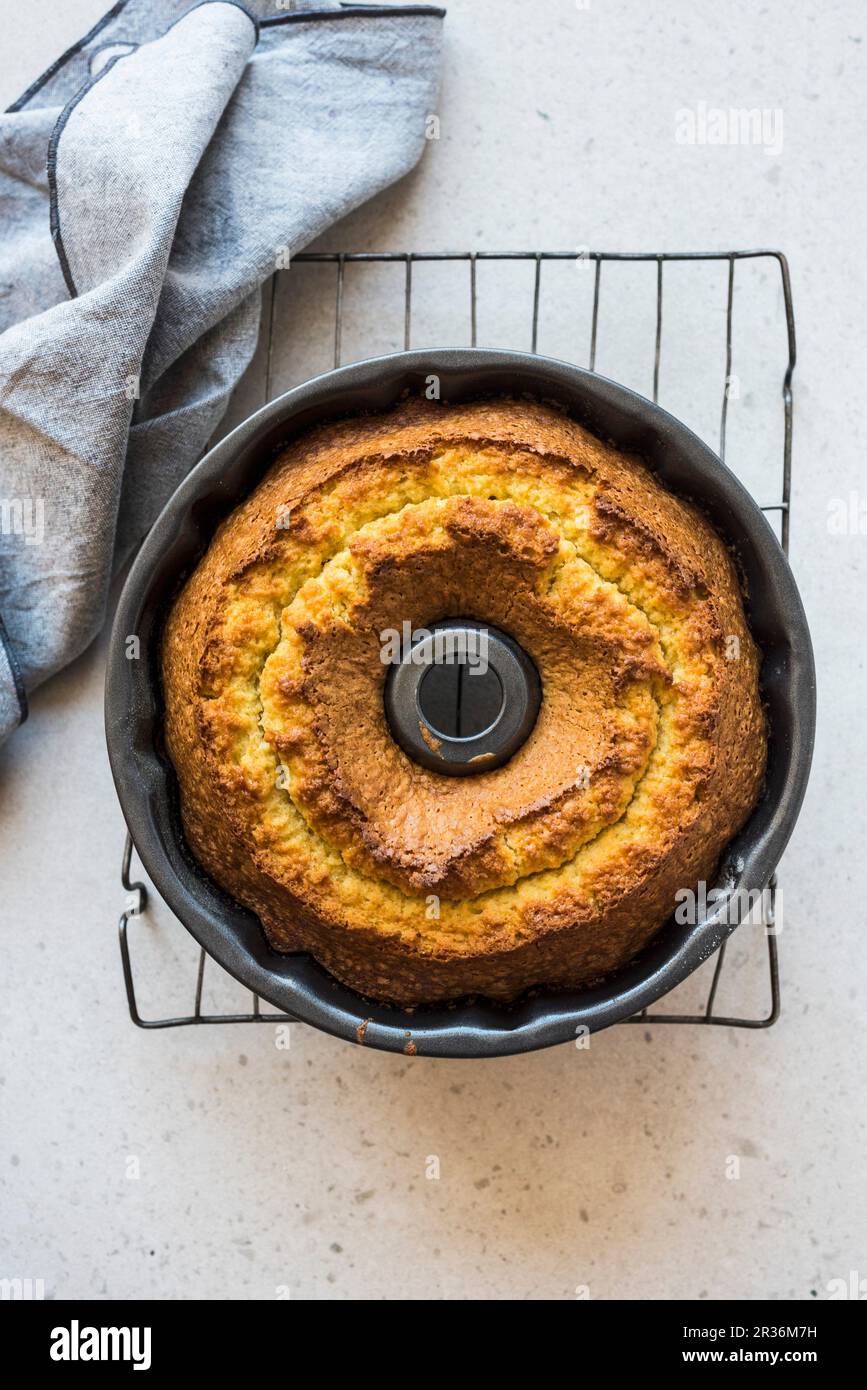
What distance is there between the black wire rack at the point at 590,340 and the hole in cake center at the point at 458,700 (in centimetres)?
51

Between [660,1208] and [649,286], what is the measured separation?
4.75 ft

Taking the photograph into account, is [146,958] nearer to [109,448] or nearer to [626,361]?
[109,448]

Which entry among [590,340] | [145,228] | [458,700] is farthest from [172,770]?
[590,340]

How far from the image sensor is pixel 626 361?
6.00ft

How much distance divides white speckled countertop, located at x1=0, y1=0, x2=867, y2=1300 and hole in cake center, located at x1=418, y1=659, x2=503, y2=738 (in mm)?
554

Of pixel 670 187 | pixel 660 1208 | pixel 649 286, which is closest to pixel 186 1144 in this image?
pixel 660 1208

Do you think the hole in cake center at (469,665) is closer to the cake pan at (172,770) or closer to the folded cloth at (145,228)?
the cake pan at (172,770)

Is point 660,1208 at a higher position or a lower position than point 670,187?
lower

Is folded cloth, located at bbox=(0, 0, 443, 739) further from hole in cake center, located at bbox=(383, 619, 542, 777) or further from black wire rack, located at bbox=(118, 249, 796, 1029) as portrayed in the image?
hole in cake center, located at bbox=(383, 619, 542, 777)

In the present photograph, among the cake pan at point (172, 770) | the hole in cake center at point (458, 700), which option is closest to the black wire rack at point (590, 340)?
the cake pan at point (172, 770)

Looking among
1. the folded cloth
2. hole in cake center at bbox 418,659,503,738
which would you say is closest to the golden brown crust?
hole in cake center at bbox 418,659,503,738

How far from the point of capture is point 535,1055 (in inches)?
72.5

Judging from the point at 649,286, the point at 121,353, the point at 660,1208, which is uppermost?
the point at 649,286

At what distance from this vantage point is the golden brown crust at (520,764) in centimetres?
139
